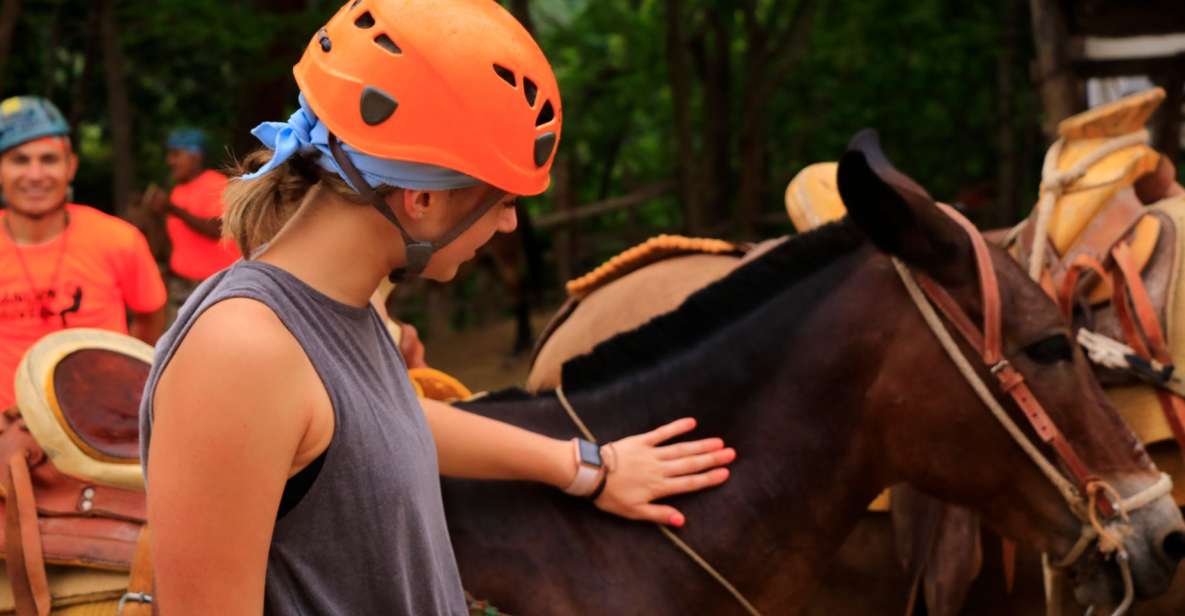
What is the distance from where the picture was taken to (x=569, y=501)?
8.21ft

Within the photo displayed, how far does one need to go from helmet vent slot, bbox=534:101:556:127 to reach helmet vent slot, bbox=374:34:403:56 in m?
0.21

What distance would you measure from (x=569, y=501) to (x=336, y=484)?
3.61 ft

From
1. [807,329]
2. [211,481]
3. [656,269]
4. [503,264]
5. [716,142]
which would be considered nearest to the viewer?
[211,481]

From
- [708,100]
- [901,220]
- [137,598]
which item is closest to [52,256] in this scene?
[137,598]

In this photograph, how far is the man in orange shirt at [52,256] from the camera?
3854 mm

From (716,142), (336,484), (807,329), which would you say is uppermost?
(336,484)

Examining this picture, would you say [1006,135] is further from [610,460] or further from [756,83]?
[610,460]

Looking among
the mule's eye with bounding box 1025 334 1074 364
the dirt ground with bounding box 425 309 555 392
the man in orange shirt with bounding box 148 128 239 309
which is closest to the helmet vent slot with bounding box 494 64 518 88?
the mule's eye with bounding box 1025 334 1074 364

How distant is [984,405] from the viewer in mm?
2656

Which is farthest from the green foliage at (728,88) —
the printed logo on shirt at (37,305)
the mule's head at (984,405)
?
the mule's head at (984,405)

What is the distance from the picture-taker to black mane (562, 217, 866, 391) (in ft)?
8.82

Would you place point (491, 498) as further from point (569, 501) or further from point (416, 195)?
point (416, 195)

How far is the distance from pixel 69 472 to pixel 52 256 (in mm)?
1409

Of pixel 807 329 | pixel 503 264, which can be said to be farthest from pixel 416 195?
pixel 503 264
